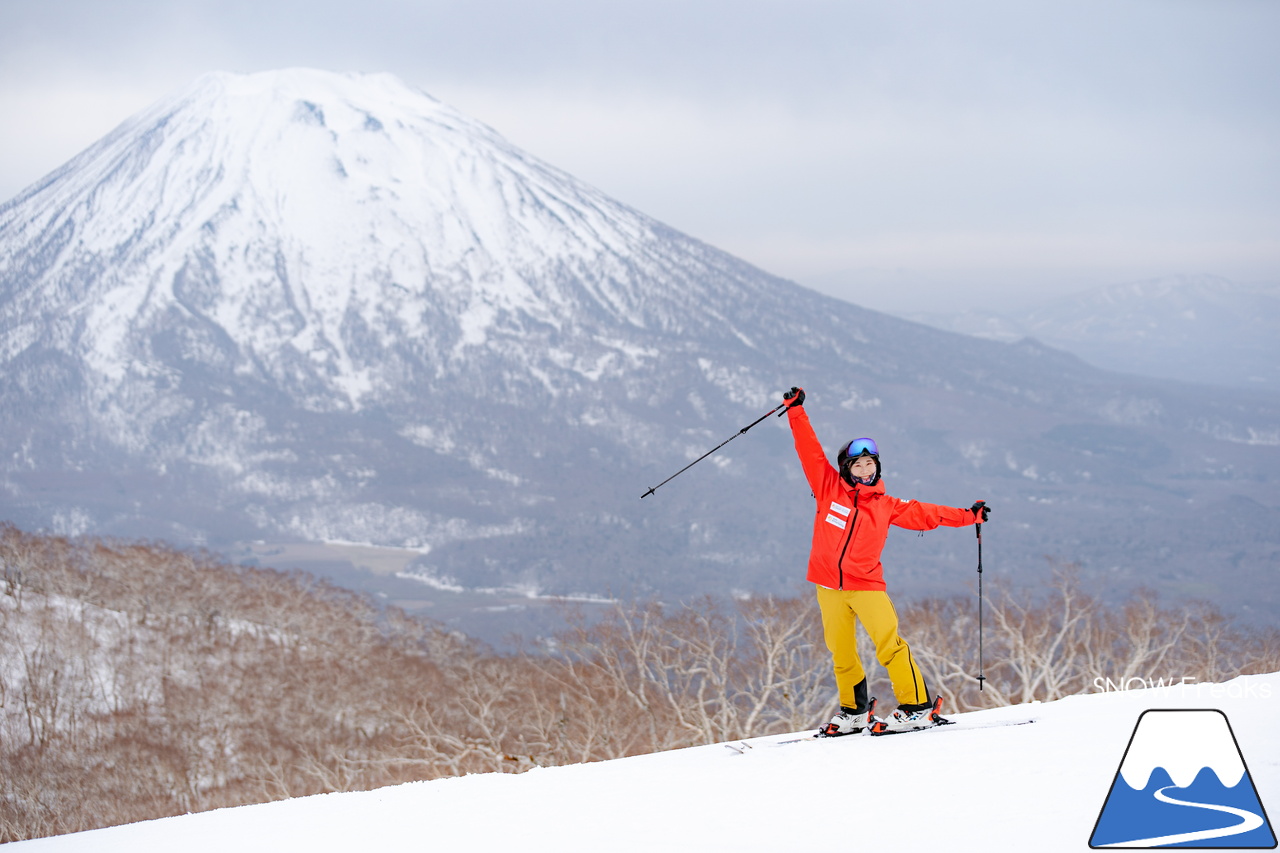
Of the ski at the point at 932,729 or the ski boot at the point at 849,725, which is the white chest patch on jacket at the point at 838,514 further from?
the ski at the point at 932,729

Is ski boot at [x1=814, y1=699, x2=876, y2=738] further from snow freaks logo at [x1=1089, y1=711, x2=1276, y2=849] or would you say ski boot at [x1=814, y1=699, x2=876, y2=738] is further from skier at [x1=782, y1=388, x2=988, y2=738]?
Answer: snow freaks logo at [x1=1089, y1=711, x2=1276, y2=849]

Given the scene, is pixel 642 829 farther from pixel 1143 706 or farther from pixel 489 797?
pixel 1143 706

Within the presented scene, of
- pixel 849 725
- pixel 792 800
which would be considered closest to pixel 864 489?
pixel 849 725

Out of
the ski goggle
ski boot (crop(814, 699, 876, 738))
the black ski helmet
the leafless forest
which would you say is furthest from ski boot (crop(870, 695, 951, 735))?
the leafless forest

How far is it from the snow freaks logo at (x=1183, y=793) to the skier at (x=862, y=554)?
6.48 ft

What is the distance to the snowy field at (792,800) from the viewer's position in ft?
17.9

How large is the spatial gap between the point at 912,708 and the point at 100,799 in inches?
1560

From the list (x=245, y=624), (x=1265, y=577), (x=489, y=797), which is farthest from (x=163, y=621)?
(x=1265, y=577)

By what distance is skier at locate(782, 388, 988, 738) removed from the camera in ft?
25.0

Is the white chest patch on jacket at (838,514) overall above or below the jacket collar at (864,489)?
below

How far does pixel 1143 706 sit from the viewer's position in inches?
290

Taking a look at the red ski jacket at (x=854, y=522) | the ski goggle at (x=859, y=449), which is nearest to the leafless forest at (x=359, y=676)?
the red ski jacket at (x=854, y=522)

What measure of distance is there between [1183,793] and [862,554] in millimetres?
2715

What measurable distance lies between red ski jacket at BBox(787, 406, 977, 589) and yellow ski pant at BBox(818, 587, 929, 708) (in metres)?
0.11
